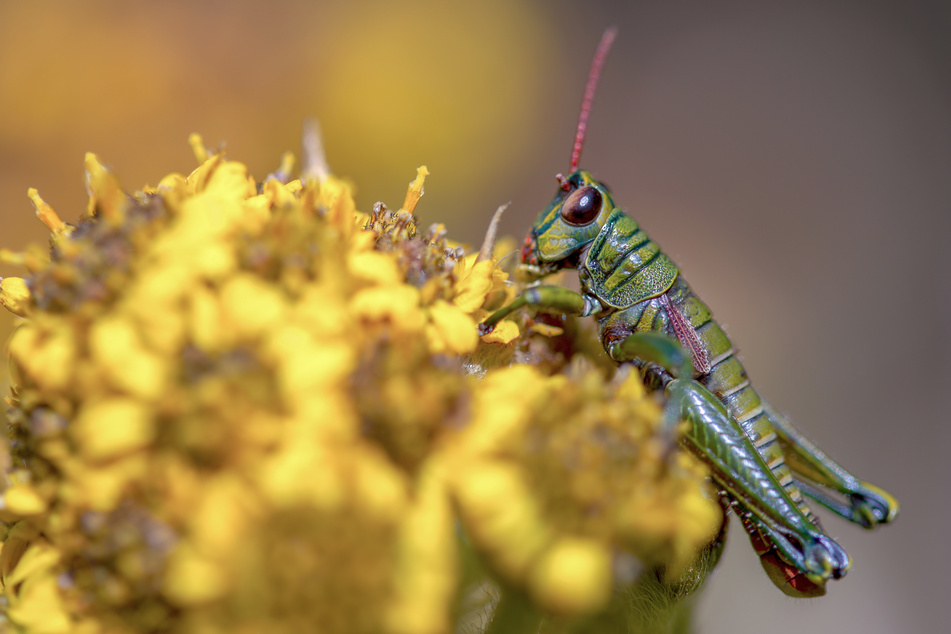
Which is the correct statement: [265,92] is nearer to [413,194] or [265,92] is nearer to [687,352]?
[413,194]

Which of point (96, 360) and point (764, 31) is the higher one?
point (764, 31)

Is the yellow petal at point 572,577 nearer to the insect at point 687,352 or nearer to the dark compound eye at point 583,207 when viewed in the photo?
the insect at point 687,352

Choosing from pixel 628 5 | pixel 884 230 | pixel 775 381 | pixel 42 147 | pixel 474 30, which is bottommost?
pixel 775 381

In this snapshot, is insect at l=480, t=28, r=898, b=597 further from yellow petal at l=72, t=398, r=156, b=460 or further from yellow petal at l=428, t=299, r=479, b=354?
yellow petal at l=72, t=398, r=156, b=460

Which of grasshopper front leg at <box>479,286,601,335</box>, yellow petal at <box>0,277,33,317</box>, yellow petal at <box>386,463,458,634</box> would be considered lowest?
yellow petal at <box>386,463,458,634</box>

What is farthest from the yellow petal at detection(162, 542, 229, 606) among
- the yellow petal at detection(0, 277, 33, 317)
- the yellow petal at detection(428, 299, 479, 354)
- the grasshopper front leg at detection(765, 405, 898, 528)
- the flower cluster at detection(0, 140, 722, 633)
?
the grasshopper front leg at detection(765, 405, 898, 528)

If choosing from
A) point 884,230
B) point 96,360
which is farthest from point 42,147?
point 884,230

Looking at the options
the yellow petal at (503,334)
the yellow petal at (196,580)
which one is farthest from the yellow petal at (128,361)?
the yellow petal at (503,334)

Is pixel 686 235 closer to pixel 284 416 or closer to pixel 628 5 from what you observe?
pixel 628 5
